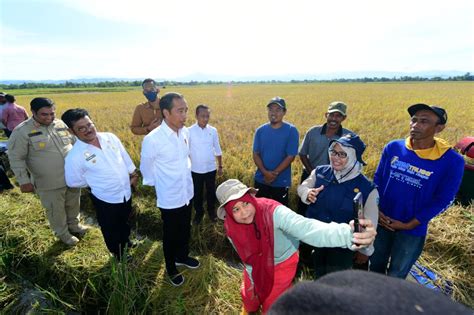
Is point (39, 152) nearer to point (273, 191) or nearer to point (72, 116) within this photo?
point (72, 116)

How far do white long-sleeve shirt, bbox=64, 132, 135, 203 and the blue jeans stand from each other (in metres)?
3.03

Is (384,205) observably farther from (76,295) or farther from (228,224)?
(76,295)

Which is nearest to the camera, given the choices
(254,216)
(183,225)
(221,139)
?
(254,216)

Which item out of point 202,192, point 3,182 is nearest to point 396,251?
point 202,192

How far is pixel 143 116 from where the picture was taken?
428cm

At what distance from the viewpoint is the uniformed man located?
319 centimetres

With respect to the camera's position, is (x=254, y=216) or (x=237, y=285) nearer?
(x=254, y=216)

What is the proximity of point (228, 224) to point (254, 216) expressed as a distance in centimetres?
22

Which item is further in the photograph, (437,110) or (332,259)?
(332,259)

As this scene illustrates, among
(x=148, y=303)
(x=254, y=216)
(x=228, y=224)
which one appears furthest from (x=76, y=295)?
(x=254, y=216)

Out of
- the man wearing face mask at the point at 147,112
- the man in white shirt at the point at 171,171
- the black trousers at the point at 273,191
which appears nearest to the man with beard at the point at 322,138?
the black trousers at the point at 273,191

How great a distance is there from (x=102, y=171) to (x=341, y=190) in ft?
8.48

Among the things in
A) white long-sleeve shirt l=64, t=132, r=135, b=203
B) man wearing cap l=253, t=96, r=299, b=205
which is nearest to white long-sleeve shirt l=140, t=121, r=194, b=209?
white long-sleeve shirt l=64, t=132, r=135, b=203

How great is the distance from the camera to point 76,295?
2975mm
